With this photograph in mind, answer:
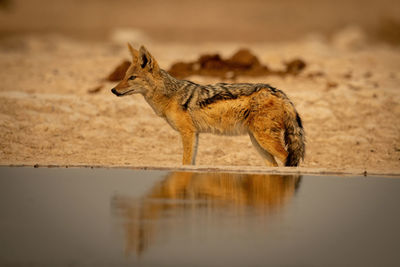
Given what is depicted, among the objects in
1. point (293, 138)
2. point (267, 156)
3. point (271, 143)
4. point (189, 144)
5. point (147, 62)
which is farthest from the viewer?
point (147, 62)

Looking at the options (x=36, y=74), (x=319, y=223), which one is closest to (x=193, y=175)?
(x=319, y=223)

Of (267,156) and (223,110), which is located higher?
(223,110)

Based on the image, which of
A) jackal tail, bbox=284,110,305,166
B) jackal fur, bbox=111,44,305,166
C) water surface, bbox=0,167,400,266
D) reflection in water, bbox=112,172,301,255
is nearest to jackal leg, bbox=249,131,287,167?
jackal fur, bbox=111,44,305,166

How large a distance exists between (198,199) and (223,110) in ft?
11.5

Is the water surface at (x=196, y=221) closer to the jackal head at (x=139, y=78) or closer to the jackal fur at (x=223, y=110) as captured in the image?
the jackal fur at (x=223, y=110)

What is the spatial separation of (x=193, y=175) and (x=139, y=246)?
3454 mm

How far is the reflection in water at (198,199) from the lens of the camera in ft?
17.7

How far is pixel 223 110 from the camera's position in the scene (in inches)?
388

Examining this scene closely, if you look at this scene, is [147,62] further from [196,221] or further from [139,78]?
[196,221]

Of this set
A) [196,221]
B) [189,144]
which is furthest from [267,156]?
[196,221]

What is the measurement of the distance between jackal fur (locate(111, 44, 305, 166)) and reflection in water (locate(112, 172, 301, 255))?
1.36 m

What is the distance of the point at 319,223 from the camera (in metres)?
5.64

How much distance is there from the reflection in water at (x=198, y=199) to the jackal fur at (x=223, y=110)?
4.47 feet

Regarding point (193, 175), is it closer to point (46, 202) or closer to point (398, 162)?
point (46, 202)
